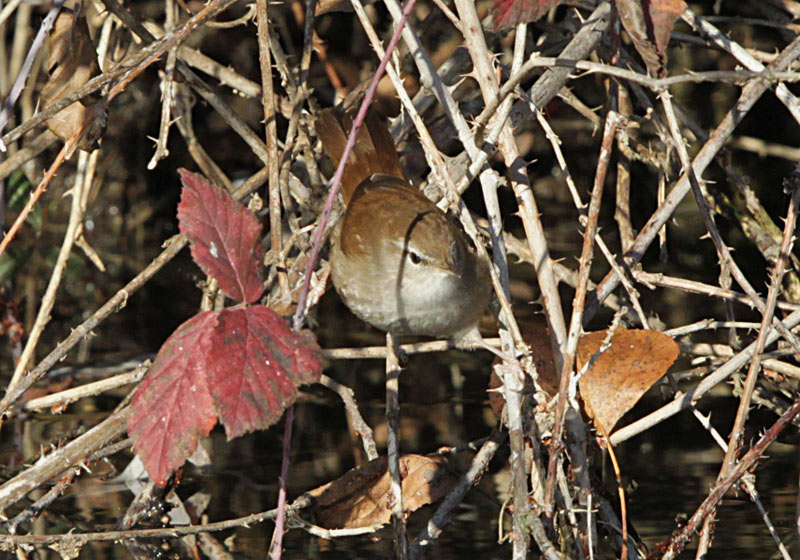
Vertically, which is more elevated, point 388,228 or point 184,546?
point 388,228

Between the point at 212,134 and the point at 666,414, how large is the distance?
3448 millimetres

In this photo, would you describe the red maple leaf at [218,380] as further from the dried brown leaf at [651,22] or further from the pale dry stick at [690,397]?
the pale dry stick at [690,397]

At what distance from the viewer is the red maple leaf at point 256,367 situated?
1.71 meters

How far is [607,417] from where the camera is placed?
2.40m

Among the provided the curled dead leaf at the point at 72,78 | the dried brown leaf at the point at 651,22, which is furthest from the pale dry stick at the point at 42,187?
the dried brown leaf at the point at 651,22

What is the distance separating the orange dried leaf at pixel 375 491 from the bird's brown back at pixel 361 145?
0.95 meters

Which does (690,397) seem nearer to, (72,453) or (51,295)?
(72,453)

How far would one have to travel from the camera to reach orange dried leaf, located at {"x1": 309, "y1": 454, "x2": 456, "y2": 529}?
2.68 metres

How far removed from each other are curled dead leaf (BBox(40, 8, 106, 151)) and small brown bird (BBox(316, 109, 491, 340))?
772mm

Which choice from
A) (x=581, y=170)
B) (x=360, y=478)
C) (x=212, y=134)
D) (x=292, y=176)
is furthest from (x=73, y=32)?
(x=581, y=170)

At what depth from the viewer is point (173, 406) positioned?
5.92 feet

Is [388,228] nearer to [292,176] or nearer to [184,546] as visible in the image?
[292,176]

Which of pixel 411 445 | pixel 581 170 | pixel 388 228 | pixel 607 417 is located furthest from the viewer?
pixel 581 170

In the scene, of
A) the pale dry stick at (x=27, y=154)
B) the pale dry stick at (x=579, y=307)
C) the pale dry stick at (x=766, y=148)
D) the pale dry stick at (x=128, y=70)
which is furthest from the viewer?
the pale dry stick at (x=766, y=148)
